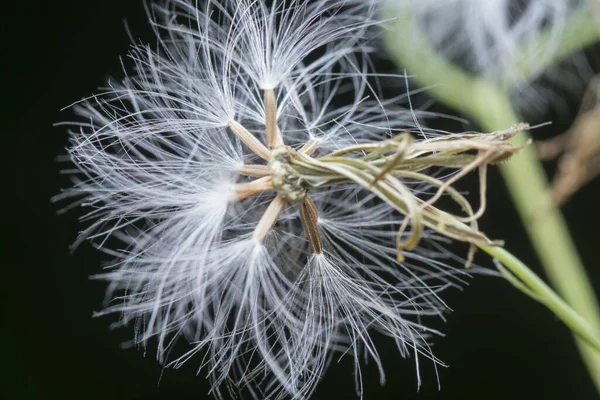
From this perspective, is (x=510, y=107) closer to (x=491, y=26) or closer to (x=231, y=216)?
A: (x=491, y=26)

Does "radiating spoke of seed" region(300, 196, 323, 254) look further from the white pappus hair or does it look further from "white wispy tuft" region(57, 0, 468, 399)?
the white pappus hair

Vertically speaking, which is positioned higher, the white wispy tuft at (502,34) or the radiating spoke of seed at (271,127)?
the white wispy tuft at (502,34)

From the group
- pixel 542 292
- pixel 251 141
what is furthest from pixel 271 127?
pixel 542 292

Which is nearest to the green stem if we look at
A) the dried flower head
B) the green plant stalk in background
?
the dried flower head

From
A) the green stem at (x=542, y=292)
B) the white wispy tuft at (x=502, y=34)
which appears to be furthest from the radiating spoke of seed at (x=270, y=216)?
the white wispy tuft at (x=502, y=34)

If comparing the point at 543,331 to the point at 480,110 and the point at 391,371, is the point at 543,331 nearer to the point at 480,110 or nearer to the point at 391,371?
the point at 391,371

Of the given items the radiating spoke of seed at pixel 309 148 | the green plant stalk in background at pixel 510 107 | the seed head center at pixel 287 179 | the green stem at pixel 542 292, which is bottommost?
the green stem at pixel 542 292

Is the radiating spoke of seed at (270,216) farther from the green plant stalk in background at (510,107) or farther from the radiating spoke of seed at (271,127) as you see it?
the green plant stalk in background at (510,107)
